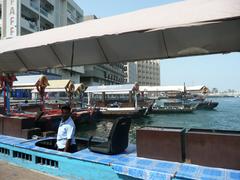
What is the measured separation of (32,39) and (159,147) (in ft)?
11.9

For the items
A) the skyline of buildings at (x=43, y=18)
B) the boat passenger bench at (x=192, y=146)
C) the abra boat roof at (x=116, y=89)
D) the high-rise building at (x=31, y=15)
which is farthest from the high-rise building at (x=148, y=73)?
the boat passenger bench at (x=192, y=146)

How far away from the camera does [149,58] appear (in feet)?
18.9

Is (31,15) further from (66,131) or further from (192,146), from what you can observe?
(192,146)

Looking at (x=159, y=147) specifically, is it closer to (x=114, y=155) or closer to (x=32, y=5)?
(x=114, y=155)

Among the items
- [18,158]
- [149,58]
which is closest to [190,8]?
[149,58]

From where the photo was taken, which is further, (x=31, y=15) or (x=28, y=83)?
(x=31, y=15)

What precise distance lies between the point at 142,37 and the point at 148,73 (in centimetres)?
13558

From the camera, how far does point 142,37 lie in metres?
5.27

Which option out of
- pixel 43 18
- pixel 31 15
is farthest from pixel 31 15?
pixel 43 18

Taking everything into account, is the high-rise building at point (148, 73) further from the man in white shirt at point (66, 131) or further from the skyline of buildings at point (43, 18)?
the man in white shirt at point (66, 131)

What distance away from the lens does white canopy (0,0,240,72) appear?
3.68 meters

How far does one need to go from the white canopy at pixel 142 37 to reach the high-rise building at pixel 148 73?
124829mm

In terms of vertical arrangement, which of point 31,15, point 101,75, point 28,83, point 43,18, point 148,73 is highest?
point 148,73

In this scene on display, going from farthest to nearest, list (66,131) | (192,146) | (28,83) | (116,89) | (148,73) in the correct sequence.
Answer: (148,73) < (116,89) < (28,83) < (66,131) < (192,146)
